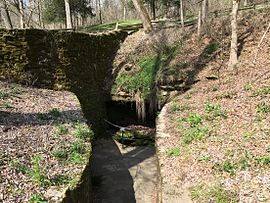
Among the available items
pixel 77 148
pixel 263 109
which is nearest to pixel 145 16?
pixel 263 109

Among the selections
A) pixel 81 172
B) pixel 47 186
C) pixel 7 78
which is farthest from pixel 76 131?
pixel 7 78

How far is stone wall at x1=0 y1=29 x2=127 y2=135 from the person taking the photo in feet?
45.6

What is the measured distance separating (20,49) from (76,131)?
650cm

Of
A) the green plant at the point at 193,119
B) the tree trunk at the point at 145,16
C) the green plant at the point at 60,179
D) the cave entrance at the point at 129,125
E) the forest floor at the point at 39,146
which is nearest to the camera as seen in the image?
the forest floor at the point at 39,146

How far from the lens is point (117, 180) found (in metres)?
11.5

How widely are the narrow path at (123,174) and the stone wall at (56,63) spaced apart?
248 cm

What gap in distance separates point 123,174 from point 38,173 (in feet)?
18.9

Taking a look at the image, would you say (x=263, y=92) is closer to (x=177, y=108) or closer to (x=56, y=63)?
(x=177, y=108)

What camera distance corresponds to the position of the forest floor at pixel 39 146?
6.18 metres

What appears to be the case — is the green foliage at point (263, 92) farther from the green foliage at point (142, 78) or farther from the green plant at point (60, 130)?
the green plant at point (60, 130)

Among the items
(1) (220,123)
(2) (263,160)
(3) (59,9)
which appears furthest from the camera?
(3) (59,9)

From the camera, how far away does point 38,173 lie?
257 inches

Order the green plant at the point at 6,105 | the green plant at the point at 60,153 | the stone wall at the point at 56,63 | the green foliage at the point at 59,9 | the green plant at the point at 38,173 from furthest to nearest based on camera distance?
the green foliage at the point at 59,9, the stone wall at the point at 56,63, the green plant at the point at 6,105, the green plant at the point at 60,153, the green plant at the point at 38,173

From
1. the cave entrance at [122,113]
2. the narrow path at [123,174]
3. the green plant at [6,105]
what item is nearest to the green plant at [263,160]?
the narrow path at [123,174]
